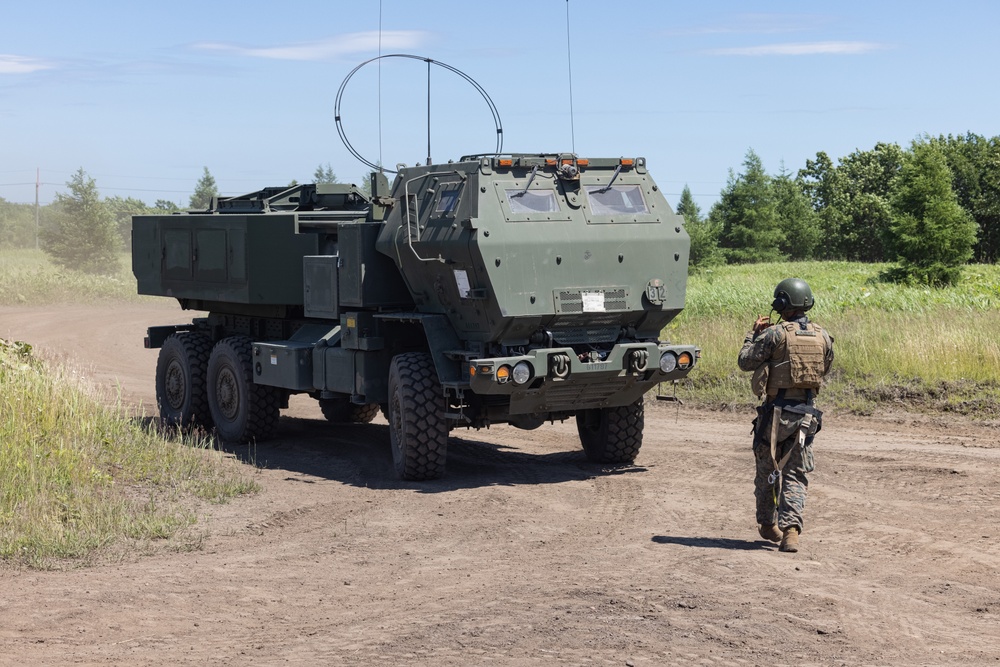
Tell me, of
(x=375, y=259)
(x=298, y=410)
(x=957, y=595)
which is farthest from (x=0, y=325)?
(x=957, y=595)

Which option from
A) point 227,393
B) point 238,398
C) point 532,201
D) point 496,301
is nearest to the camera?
point 496,301

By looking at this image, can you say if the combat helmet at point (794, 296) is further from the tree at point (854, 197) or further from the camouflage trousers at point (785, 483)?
the tree at point (854, 197)

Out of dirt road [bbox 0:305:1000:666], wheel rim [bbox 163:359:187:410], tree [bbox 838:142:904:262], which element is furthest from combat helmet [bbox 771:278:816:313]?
tree [bbox 838:142:904:262]

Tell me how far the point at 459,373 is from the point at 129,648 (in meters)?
5.17

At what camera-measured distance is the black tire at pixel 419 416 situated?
11.2m

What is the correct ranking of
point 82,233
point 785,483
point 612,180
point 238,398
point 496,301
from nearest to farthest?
point 785,483 < point 496,301 < point 612,180 < point 238,398 < point 82,233

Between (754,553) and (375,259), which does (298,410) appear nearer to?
(375,259)

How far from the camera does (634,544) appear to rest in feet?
29.5

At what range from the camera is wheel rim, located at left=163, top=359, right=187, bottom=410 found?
15.3 m

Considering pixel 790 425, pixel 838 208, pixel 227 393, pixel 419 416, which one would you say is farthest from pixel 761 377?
pixel 838 208

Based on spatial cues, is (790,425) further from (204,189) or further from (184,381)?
(204,189)

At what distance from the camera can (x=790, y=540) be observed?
8.59 metres

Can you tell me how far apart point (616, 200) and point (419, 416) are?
2645 millimetres

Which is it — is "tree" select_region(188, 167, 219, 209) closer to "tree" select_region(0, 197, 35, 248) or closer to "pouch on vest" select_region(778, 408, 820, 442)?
"tree" select_region(0, 197, 35, 248)
